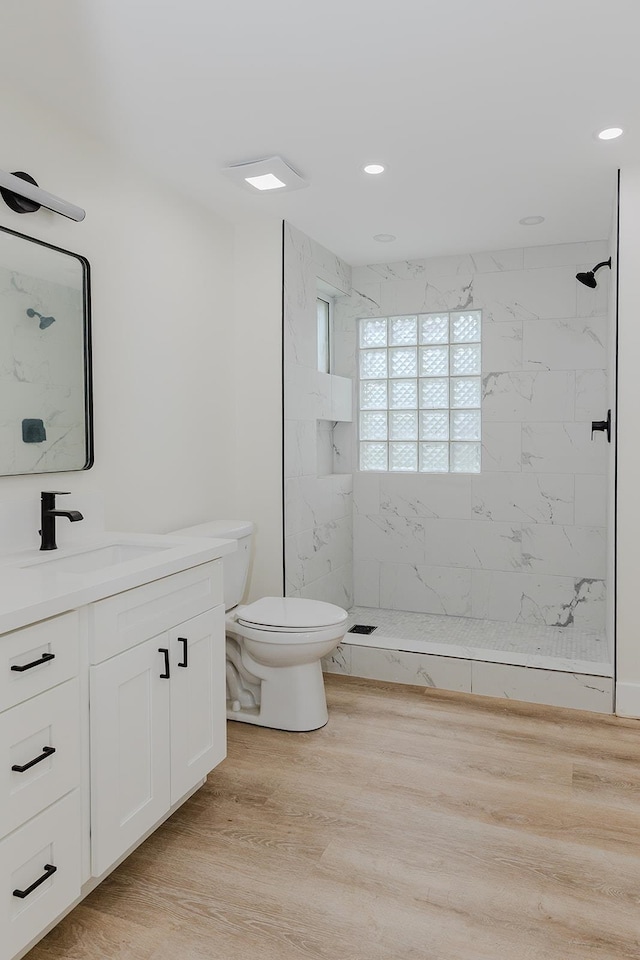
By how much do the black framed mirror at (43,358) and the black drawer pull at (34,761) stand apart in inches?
36.3

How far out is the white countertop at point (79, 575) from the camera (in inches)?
57.5

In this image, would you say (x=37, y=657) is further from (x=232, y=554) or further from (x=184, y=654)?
(x=232, y=554)

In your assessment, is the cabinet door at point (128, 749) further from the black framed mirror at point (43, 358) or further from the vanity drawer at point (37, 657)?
the black framed mirror at point (43, 358)

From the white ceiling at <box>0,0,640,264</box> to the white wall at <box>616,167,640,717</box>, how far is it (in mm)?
268

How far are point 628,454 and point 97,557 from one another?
2187mm

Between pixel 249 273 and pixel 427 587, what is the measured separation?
220cm

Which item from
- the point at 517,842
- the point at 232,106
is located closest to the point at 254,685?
the point at 517,842

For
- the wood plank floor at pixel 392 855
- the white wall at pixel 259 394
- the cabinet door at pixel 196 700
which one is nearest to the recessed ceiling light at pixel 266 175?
the white wall at pixel 259 394

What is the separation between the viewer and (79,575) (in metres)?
1.75

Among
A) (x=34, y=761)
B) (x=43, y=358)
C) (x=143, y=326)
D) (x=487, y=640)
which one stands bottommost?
(x=487, y=640)

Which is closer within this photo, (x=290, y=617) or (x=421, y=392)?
(x=290, y=617)

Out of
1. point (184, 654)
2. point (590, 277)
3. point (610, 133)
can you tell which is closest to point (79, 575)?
point (184, 654)

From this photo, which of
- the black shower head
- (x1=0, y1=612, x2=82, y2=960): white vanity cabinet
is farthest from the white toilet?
the black shower head

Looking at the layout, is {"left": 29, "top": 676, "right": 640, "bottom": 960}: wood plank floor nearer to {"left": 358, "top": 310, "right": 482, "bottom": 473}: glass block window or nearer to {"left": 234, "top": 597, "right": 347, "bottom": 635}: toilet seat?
{"left": 234, "top": 597, "right": 347, "bottom": 635}: toilet seat
